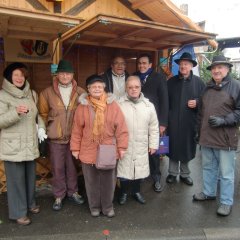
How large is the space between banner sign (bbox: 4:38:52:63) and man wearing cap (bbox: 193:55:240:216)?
117 inches

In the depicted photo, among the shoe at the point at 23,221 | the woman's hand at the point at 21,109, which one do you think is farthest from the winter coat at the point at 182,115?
the shoe at the point at 23,221

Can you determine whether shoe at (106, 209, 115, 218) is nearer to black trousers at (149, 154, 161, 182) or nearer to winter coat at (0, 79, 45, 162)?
black trousers at (149, 154, 161, 182)

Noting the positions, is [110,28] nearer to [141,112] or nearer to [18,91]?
[141,112]

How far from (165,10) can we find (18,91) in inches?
137

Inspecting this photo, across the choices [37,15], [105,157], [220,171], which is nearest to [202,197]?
[220,171]

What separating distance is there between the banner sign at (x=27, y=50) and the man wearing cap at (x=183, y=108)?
2322mm

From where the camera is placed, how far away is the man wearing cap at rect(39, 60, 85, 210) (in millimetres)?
3961

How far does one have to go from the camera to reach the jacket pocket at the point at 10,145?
3.54 metres

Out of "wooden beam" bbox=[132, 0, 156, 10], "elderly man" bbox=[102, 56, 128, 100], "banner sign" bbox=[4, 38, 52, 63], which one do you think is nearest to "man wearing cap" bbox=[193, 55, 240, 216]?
"elderly man" bbox=[102, 56, 128, 100]

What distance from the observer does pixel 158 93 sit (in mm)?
4574

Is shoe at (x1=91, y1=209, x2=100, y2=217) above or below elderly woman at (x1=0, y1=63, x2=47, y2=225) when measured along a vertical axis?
below

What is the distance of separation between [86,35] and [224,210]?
132 inches

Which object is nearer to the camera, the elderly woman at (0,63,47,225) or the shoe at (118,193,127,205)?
A: the elderly woman at (0,63,47,225)

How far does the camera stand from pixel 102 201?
3996 millimetres
